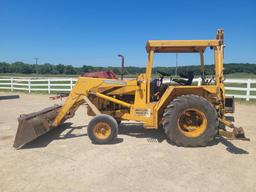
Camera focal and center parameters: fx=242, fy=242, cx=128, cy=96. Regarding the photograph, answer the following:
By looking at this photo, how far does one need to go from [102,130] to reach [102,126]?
90 millimetres

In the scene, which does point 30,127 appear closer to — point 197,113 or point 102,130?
point 102,130

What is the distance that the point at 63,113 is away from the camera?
561 cm

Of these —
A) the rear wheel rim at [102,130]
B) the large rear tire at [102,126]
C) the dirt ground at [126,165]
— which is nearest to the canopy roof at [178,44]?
the large rear tire at [102,126]

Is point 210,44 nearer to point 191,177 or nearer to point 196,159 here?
point 196,159

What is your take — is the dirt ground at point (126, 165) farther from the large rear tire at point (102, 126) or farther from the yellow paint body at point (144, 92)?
the yellow paint body at point (144, 92)

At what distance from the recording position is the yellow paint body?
502cm

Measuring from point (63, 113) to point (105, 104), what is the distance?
1.02m

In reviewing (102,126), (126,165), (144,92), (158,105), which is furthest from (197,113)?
(102,126)

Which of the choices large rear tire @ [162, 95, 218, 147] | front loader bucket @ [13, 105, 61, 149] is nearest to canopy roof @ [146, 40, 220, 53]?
large rear tire @ [162, 95, 218, 147]

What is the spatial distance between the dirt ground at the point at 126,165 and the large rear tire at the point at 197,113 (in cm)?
18

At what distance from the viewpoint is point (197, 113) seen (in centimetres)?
491

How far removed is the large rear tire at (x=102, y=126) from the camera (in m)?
5.06

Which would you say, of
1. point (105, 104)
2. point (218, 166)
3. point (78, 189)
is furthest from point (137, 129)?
point (78, 189)

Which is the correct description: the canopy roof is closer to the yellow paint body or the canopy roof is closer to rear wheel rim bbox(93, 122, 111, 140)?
the yellow paint body
